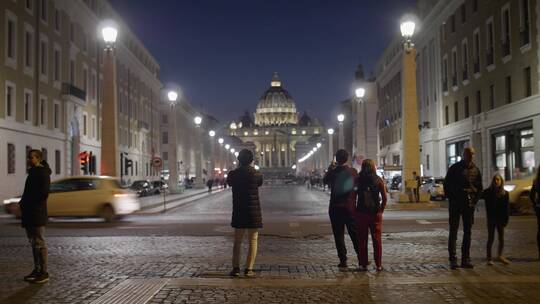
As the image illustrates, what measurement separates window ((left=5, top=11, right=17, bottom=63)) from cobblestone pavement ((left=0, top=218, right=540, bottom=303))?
84.5 feet

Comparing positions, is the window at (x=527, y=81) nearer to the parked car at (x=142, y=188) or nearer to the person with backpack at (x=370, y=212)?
the person with backpack at (x=370, y=212)

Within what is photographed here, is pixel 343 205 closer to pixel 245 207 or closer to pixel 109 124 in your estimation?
pixel 245 207

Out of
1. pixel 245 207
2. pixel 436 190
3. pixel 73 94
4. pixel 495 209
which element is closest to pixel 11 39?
pixel 73 94

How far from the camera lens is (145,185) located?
181ft

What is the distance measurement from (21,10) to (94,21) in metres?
17.5

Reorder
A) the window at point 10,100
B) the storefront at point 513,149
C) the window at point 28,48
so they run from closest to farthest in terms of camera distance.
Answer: the storefront at point 513,149 < the window at point 10,100 < the window at point 28,48

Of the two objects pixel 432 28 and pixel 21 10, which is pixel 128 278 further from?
pixel 432 28

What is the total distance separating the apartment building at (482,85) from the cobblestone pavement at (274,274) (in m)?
19.3

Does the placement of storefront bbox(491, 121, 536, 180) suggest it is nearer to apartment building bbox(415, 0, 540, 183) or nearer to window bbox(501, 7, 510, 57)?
apartment building bbox(415, 0, 540, 183)

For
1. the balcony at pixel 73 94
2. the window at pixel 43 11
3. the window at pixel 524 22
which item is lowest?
the balcony at pixel 73 94

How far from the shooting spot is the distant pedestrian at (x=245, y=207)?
408 inches

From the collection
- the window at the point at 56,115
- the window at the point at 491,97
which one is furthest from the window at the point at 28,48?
the window at the point at 491,97

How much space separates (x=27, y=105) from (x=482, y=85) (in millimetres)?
27380

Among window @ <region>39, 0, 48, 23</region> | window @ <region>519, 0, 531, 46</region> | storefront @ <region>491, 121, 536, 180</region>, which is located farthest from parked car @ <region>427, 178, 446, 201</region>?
window @ <region>39, 0, 48, 23</region>
